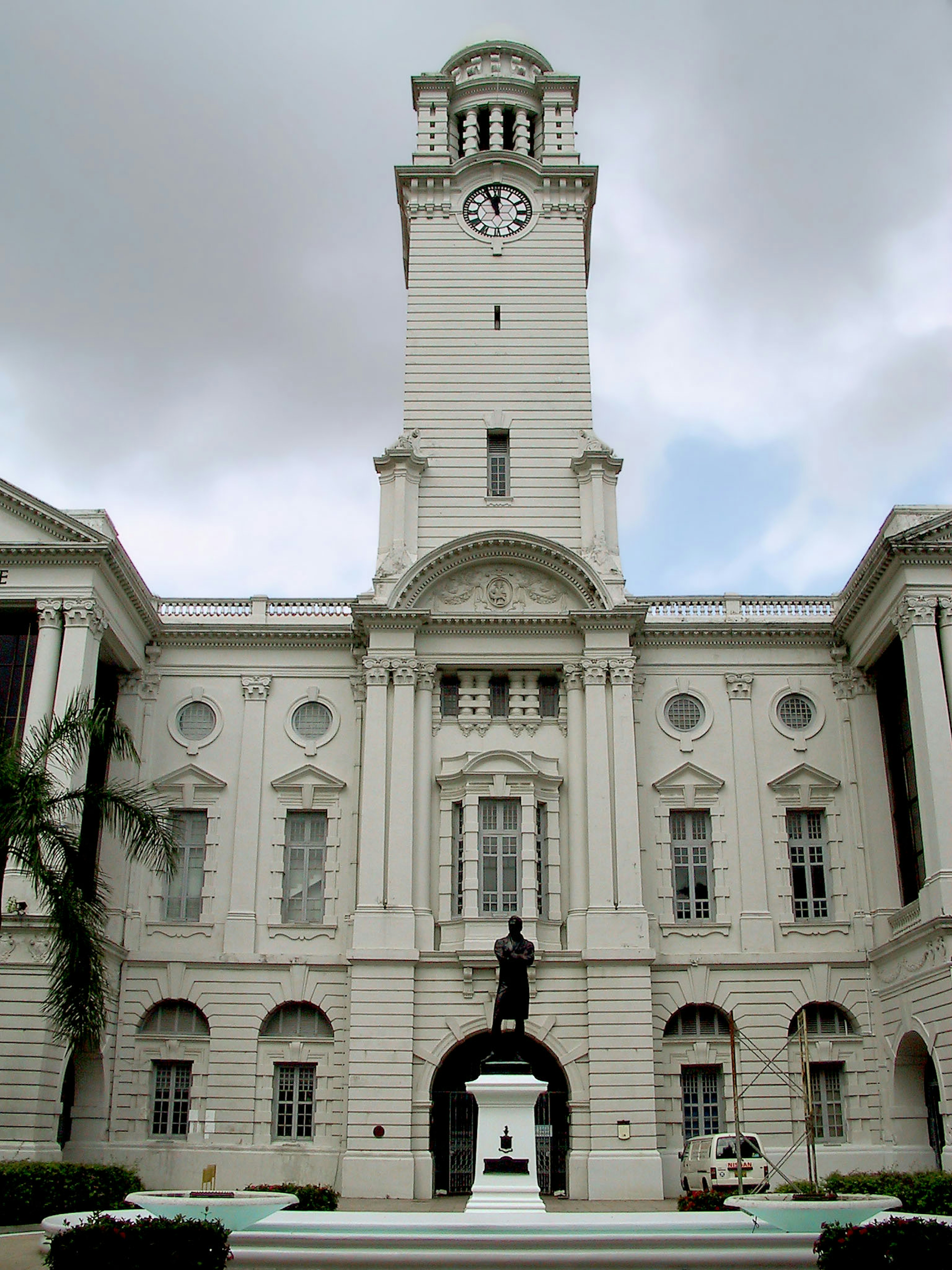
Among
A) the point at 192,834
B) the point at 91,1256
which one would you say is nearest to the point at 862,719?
the point at 192,834

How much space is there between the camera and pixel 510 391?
39188mm

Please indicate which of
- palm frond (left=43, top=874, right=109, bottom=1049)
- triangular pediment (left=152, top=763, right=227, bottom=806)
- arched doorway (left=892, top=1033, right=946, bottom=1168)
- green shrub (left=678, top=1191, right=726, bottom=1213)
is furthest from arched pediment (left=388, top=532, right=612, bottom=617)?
green shrub (left=678, top=1191, right=726, bottom=1213)

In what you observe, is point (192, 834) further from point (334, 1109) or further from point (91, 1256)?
point (91, 1256)

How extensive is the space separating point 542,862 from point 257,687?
9.44 metres

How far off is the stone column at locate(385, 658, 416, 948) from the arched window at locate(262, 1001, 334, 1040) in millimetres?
3539

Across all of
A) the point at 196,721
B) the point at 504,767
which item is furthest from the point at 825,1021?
the point at 196,721

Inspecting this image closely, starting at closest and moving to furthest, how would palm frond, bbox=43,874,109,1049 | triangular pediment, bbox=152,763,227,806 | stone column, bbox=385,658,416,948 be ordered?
palm frond, bbox=43,874,109,1049
stone column, bbox=385,658,416,948
triangular pediment, bbox=152,763,227,806

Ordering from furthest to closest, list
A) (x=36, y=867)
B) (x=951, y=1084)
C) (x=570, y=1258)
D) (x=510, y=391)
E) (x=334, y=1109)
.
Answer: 1. (x=510, y=391)
2. (x=334, y=1109)
3. (x=951, y=1084)
4. (x=36, y=867)
5. (x=570, y=1258)

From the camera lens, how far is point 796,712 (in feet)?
119

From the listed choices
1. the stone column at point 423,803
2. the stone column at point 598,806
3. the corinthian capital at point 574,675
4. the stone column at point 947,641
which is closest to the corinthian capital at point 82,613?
the stone column at point 423,803

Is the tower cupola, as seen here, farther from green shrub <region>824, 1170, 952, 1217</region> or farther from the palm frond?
green shrub <region>824, 1170, 952, 1217</region>

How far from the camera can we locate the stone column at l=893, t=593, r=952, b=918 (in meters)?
29.5

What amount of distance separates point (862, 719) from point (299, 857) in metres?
15.9

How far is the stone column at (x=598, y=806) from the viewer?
107 ft
